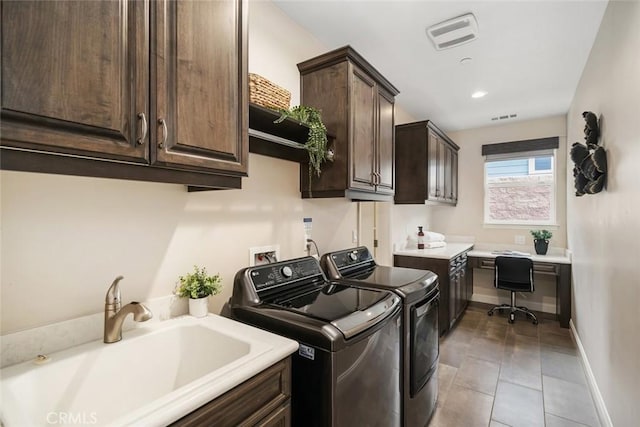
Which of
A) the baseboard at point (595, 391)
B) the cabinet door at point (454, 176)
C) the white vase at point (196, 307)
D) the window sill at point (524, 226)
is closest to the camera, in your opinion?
the white vase at point (196, 307)

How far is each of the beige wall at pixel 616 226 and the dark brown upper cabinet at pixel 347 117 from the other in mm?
1355

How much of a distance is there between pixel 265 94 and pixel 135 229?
0.89m

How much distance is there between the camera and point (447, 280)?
322 centimetres

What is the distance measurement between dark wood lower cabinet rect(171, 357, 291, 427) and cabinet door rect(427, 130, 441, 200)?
2839 mm

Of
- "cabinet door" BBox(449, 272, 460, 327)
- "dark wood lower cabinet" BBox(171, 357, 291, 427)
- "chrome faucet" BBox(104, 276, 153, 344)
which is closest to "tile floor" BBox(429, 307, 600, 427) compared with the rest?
"cabinet door" BBox(449, 272, 460, 327)

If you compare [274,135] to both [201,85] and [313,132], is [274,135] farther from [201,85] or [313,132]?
[201,85]

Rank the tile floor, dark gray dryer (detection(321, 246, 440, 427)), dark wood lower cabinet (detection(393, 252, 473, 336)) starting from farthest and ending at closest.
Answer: dark wood lower cabinet (detection(393, 252, 473, 336))
the tile floor
dark gray dryer (detection(321, 246, 440, 427))

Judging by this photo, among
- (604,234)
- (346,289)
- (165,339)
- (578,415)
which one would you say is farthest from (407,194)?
(165,339)

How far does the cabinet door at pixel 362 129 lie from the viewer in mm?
1935

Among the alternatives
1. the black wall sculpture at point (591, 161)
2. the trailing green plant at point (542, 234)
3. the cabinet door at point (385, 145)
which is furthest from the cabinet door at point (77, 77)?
the trailing green plant at point (542, 234)

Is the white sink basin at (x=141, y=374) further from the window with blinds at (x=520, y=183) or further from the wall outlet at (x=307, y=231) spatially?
the window with blinds at (x=520, y=183)

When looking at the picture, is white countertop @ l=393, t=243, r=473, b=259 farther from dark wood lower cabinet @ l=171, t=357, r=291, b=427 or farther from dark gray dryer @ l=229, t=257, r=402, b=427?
dark wood lower cabinet @ l=171, t=357, r=291, b=427

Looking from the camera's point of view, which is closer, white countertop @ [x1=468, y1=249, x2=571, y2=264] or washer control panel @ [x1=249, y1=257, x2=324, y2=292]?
washer control panel @ [x1=249, y1=257, x2=324, y2=292]

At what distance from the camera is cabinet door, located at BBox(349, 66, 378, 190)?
1.93m
